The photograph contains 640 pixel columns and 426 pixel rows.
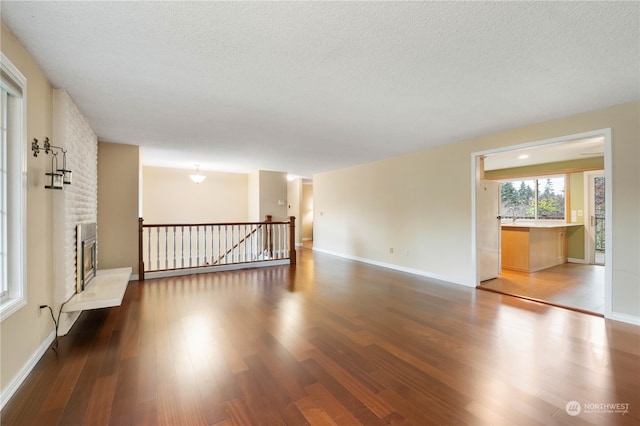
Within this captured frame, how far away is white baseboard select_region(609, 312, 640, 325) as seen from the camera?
3.01 meters

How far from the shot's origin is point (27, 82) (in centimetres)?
210

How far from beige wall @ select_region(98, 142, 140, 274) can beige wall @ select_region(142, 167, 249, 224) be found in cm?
278

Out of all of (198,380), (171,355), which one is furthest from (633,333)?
(171,355)

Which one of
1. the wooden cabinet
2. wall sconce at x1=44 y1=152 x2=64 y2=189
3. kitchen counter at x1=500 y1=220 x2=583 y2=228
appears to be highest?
wall sconce at x1=44 y1=152 x2=64 y2=189

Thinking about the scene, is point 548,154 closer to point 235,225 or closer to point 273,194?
point 273,194

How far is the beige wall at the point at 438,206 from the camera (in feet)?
10.1

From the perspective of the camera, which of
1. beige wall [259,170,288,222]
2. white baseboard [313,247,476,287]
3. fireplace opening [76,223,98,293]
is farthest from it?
beige wall [259,170,288,222]

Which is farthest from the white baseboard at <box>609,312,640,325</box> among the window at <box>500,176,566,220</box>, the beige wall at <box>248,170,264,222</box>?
the beige wall at <box>248,170,264,222</box>

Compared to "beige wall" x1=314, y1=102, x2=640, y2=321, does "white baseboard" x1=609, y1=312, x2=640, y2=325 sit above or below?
below

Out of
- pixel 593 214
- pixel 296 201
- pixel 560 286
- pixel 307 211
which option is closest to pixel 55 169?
pixel 560 286

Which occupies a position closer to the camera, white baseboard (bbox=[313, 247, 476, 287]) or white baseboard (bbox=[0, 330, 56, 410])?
white baseboard (bbox=[0, 330, 56, 410])

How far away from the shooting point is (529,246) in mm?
5543

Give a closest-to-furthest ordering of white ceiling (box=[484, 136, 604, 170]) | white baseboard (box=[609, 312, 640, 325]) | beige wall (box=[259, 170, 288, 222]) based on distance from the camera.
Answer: white baseboard (box=[609, 312, 640, 325]) < white ceiling (box=[484, 136, 604, 170]) < beige wall (box=[259, 170, 288, 222])

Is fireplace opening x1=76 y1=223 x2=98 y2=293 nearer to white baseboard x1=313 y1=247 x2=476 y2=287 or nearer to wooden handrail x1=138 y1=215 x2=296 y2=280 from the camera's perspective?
wooden handrail x1=138 y1=215 x2=296 y2=280
